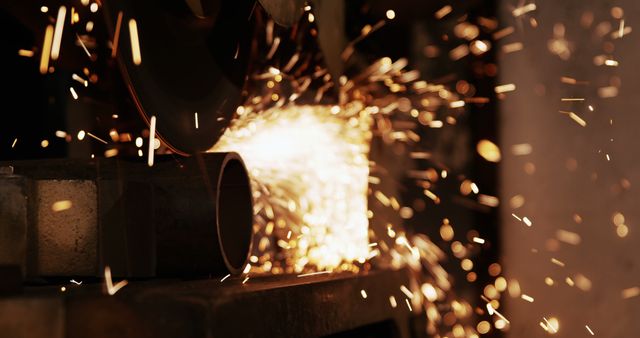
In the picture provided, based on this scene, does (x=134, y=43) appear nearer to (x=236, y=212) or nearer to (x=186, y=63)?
(x=186, y=63)

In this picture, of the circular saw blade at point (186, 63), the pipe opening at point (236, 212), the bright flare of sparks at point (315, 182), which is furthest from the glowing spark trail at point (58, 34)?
the bright flare of sparks at point (315, 182)

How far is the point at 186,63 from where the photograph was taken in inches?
67.9

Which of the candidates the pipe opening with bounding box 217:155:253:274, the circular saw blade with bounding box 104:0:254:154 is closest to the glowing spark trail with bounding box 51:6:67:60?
the circular saw blade with bounding box 104:0:254:154

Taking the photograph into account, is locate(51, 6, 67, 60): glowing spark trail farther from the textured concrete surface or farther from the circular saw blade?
the textured concrete surface

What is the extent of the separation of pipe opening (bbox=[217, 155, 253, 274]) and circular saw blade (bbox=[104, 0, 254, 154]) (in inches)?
3.4

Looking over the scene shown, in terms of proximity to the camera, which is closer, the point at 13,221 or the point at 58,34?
the point at 13,221

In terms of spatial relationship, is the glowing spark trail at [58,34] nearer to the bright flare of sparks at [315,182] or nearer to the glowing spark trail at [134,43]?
the glowing spark trail at [134,43]

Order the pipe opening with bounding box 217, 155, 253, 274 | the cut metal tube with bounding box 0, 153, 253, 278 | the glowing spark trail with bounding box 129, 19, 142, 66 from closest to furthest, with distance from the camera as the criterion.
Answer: the cut metal tube with bounding box 0, 153, 253, 278 < the glowing spark trail with bounding box 129, 19, 142, 66 < the pipe opening with bounding box 217, 155, 253, 274

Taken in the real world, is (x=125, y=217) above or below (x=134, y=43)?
below

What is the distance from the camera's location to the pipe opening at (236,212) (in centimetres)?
172

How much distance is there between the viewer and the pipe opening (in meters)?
1.72

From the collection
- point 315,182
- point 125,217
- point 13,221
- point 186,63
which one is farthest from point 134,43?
point 315,182

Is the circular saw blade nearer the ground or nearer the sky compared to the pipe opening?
nearer the sky

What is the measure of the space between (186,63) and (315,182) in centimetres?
110
